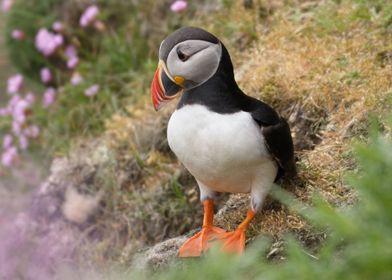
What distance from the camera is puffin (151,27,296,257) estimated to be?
2.85 m

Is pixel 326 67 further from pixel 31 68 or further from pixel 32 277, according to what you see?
pixel 31 68

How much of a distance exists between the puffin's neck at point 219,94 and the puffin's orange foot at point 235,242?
0.50m

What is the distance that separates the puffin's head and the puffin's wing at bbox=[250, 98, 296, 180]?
9.0 inches

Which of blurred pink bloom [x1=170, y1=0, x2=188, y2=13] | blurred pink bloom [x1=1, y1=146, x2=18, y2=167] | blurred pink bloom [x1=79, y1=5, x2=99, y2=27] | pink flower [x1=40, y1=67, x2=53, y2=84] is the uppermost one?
blurred pink bloom [x1=170, y1=0, x2=188, y2=13]

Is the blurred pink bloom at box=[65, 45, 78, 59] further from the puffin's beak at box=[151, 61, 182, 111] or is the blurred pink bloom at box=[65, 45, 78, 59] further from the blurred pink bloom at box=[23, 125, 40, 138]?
the puffin's beak at box=[151, 61, 182, 111]

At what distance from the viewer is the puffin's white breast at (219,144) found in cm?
283

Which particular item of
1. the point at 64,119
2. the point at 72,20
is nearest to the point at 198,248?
the point at 64,119

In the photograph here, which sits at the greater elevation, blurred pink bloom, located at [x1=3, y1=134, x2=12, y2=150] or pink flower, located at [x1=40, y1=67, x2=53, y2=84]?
pink flower, located at [x1=40, y1=67, x2=53, y2=84]

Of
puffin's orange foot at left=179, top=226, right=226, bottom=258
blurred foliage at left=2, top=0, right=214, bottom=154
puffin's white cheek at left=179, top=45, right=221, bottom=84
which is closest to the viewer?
puffin's white cheek at left=179, top=45, right=221, bottom=84

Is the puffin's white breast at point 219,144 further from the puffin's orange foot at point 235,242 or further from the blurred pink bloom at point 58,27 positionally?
the blurred pink bloom at point 58,27

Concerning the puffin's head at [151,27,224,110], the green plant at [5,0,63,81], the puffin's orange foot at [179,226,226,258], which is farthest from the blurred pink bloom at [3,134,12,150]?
the puffin's head at [151,27,224,110]

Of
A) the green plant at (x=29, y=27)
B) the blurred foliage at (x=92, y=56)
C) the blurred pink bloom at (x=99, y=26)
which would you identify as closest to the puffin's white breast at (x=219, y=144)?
the blurred foliage at (x=92, y=56)

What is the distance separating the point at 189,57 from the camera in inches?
115

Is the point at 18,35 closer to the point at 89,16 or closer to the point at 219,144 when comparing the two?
the point at 89,16
